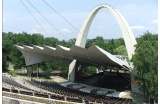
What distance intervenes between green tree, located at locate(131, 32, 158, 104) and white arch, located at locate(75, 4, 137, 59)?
3817 mm

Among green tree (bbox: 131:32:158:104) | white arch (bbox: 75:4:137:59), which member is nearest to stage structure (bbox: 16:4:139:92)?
white arch (bbox: 75:4:137:59)

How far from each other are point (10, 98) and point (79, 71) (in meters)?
16.2

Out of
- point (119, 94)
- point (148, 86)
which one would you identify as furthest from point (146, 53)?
point (119, 94)

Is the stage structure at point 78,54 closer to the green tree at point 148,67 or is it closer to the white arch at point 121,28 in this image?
the white arch at point 121,28

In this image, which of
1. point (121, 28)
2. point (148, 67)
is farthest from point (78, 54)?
point (148, 67)

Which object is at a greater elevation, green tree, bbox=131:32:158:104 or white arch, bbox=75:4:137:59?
Answer: white arch, bbox=75:4:137:59

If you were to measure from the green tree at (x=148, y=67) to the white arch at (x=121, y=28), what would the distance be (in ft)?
12.5

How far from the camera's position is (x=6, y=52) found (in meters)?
50.1

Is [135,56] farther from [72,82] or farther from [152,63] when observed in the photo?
[72,82]

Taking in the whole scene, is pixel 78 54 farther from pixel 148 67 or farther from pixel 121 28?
pixel 148 67

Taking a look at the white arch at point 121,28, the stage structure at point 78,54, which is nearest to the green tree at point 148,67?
the stage structure at point 78,54

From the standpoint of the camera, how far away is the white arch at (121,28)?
27.0 meters

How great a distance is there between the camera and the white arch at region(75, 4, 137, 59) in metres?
27.0

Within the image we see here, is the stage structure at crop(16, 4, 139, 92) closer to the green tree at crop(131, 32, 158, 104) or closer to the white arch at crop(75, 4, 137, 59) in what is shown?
the white arch at crop(75, 4, 137, 59)
